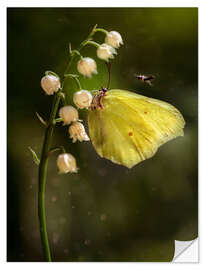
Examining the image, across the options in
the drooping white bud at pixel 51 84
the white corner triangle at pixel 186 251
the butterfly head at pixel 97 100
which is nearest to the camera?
the drooping white bud at pixel 51 84

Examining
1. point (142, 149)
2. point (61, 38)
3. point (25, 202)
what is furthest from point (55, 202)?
point (61, 38)

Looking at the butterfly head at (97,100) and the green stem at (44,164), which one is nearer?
the green stem at (44,164)

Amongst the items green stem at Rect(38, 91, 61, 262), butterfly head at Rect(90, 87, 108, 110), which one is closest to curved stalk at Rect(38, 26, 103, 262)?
green stem at Rect(38, 91, 61, 262)

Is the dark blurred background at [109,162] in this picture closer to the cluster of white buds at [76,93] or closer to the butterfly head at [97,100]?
the butterfly head at [97,100]

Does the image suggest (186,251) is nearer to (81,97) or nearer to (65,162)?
(65,162)

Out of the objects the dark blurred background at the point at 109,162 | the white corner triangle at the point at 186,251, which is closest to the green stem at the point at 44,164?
the dark blurred background at the point at 109,162

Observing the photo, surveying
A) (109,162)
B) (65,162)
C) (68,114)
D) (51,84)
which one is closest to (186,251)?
(109,162)
